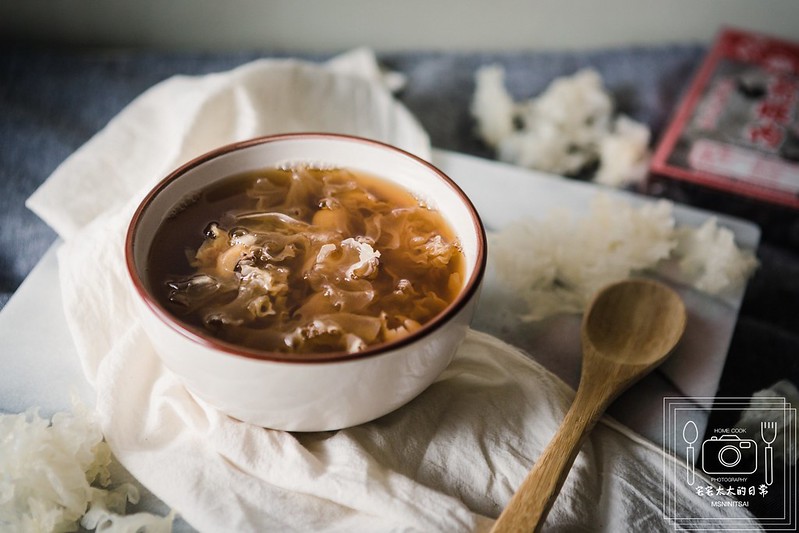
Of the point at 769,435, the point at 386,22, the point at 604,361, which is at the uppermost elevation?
the point at 386,22

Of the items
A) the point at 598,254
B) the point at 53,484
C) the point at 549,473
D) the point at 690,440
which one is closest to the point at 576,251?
the point at 598,254

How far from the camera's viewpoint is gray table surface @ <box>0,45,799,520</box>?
1.22 metres

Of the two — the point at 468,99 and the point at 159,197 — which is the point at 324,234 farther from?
the point at 468,99

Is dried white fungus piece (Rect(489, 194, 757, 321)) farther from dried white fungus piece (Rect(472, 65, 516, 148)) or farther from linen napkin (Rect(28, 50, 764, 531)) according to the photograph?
dried white fungus piece (Rect(472, 65, 516, 148))

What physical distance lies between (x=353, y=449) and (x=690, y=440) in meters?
0.43

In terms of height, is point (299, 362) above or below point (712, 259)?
above

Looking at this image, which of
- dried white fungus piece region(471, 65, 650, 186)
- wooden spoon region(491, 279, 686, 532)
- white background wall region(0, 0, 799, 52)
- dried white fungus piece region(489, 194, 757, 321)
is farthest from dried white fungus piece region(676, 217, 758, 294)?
white background wall region(0, 0, 799, 52)

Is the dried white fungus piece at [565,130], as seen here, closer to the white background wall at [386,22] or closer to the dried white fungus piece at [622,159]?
the dried white fungus piece at [622,159]

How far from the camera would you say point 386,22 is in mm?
1793

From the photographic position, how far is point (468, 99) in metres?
1.70

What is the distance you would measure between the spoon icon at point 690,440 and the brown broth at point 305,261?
1.17 ft

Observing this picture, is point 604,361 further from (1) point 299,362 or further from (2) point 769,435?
(1) point 299,362

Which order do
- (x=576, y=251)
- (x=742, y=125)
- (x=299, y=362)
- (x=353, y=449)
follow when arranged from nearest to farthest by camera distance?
(x=299, y=362), (x=353, y=449), (x=576, y=251), (x=742, y=125)

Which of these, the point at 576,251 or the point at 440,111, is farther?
the point at 440,111
